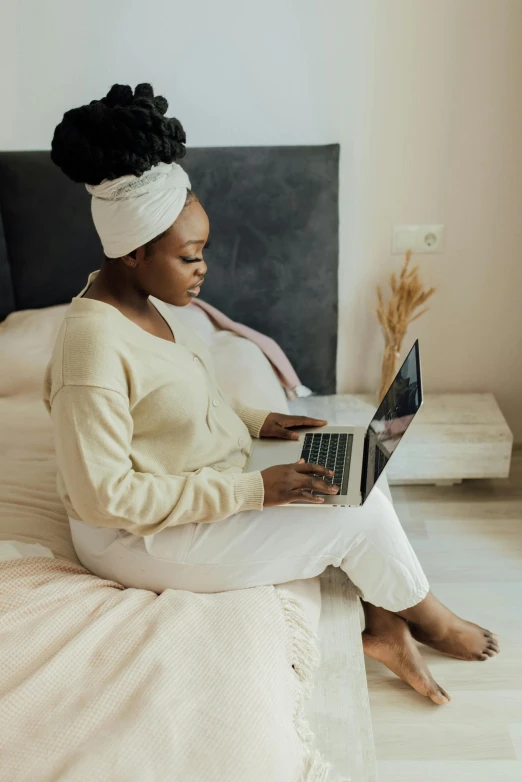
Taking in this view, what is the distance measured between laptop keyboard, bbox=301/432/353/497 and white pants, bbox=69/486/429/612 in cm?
7

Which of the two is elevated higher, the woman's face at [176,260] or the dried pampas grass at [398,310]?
the woman's face at [176,260]

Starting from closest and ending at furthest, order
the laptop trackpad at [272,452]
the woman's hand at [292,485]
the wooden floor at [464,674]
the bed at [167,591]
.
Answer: the bed at [167,591] < the woman's hand at [292,485] < the wooden floor at [464,674] < the laptop trackpad at [272,452]

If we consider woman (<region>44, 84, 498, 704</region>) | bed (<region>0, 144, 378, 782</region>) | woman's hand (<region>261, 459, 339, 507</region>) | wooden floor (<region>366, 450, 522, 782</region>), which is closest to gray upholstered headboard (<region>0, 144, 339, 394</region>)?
bed (<region>0, 144, 378, 782</region>)

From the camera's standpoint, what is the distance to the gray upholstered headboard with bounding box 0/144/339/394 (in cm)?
204

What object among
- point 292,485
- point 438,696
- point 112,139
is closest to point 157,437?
point 292,485

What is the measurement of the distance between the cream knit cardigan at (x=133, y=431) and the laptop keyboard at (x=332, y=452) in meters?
Result: 0.16

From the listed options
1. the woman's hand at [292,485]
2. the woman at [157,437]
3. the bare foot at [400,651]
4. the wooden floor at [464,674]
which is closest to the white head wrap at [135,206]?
the woman at [157,437]

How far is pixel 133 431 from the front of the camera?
1262mm

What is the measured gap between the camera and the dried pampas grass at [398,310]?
6.86ft

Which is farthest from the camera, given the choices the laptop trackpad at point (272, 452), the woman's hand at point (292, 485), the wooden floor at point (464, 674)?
the laptop trackpad at point (272, 452)

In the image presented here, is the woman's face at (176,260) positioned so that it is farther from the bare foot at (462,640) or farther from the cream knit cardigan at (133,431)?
the bare foot at (462,640)

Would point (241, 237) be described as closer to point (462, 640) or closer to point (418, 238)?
point (418, 238)

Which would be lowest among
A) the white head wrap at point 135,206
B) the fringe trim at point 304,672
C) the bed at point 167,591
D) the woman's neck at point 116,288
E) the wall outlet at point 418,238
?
the fringe trim at point 304,672

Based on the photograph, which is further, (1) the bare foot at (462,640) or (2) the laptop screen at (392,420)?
(1) the bare foot at (462,640)
